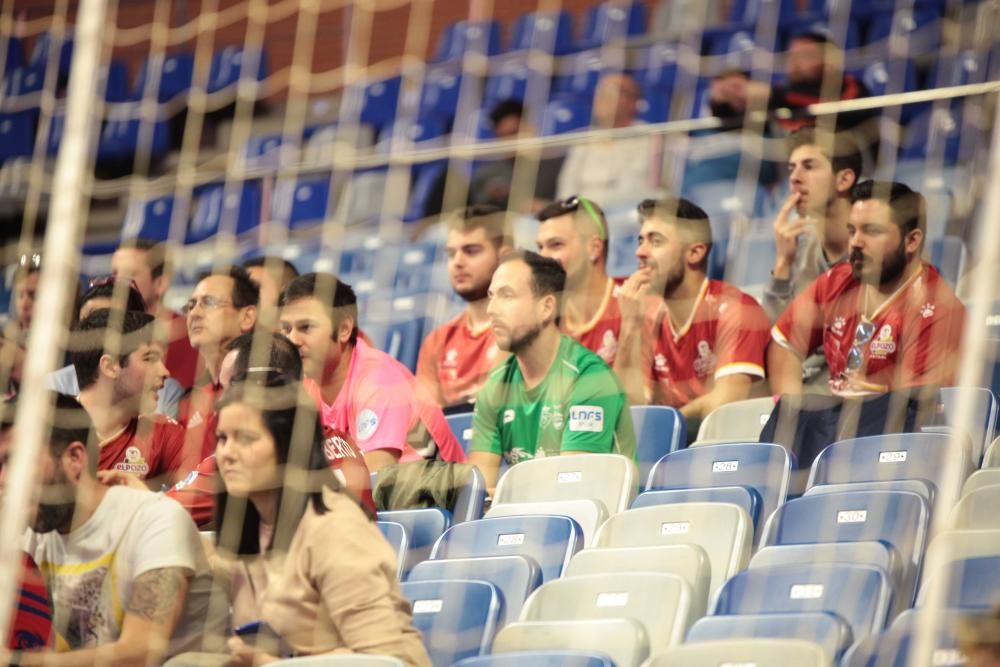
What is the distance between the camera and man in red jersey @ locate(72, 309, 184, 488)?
321 centimetres

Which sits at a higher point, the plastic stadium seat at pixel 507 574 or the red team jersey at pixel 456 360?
the red team jersey at pixel 456 360

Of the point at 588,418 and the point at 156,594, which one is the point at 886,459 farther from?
the point at 156,594

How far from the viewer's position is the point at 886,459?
2.94 meters

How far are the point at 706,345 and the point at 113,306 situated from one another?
1457 millimetres

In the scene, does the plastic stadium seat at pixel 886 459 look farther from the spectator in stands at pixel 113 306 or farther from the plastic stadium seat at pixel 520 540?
the spectator in stands at pixel 113 306

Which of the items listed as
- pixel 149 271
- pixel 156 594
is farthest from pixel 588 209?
pixel 156 594

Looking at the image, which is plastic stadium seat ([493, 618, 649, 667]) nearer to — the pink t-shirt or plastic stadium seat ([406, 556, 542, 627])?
plastic stadium seat ([406, 556, 542, 627])

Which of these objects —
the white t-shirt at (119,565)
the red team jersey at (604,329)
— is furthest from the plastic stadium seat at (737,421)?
the white t-shirt at (119,565)

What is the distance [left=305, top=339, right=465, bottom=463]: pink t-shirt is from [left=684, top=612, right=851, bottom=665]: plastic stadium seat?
121 centimetres

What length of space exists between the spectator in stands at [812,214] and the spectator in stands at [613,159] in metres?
1.09

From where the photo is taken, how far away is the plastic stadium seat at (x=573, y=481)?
3.14 m

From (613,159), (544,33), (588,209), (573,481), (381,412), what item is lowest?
(573,481)

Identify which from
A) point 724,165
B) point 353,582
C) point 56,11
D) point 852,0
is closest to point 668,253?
point 724,165

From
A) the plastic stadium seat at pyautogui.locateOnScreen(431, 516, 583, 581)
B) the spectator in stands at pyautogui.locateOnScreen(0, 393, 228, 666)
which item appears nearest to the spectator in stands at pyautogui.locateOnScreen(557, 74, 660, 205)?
the plastic stadium seat at pyautogui.locateOnScreen(431, 516, 583, 581)
